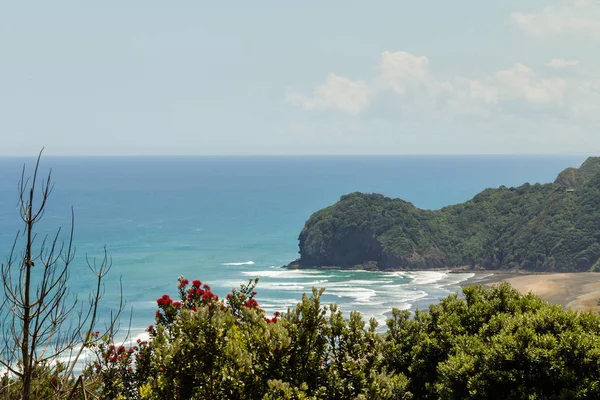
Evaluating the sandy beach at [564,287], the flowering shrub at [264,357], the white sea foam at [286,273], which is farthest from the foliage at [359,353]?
the white sea foam at [286,273]

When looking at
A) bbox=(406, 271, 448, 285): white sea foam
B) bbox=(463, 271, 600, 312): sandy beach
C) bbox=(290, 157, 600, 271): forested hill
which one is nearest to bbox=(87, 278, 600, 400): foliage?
bbox=(463, 271, 600, 312): sandy beach

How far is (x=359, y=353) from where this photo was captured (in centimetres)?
1110

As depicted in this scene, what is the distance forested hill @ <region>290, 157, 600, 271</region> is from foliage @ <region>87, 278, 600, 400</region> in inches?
3247

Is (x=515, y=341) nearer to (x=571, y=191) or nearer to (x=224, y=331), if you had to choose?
(x=224, y=331)

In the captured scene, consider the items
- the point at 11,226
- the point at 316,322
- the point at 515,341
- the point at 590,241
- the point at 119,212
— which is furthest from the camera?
the point at 119,212

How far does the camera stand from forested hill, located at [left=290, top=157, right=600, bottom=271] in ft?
309

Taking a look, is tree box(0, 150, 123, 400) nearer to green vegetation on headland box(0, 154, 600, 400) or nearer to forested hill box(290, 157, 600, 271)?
green vegetation on headland box(0, 154, 600, 400)

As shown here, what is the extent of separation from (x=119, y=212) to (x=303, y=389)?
168418 millimetres

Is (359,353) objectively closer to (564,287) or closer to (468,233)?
(564,287)

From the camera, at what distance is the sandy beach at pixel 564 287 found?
6245 centimetres

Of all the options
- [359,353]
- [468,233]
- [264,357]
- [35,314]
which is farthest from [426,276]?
[35,314]

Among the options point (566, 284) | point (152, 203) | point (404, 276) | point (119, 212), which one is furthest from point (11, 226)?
point (566, 284)

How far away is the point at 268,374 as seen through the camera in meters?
10.6

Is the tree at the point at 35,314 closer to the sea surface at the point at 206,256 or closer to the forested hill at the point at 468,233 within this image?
the sea surface at the point at 206,256
